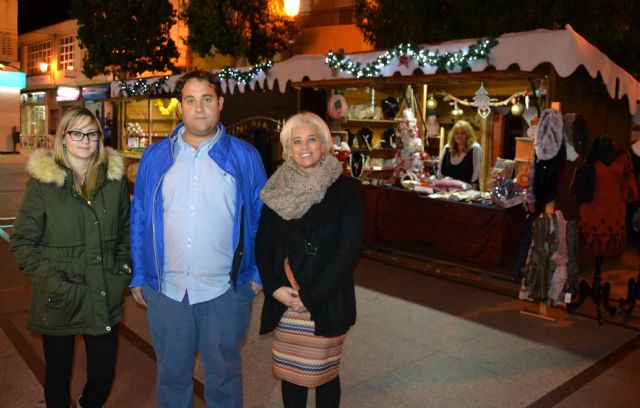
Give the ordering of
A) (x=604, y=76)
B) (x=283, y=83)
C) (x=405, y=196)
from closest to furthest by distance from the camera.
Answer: (x=604, y=76)
(x=405, y=196)
(x=283, y=83)

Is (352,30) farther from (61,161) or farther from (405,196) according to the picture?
(61,161)

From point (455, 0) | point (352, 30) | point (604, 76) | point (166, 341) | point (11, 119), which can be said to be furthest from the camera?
point (11, 119)

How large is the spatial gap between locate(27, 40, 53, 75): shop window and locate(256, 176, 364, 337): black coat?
3239 cm

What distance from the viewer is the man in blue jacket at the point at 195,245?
256cm

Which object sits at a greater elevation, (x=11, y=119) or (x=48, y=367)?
(x=11, y=119)

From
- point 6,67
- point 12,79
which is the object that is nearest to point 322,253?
point 12,79

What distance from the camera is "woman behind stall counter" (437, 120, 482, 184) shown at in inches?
302

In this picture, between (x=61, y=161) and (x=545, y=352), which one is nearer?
(x=61, y=161)

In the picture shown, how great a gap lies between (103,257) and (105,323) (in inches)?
12.6

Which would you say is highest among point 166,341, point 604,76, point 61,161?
point 604,76

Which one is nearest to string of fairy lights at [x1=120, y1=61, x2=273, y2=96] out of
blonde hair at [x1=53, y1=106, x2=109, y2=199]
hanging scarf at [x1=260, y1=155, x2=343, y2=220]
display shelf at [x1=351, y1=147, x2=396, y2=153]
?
display shelf at [x1=351, y1=147, x2=396, y2=153]

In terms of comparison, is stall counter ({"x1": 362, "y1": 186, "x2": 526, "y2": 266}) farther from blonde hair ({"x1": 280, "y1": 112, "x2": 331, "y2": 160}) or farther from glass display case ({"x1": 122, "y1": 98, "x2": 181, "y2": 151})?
glass display case ({"x1": 122, "y1": 98, "x2": 181, "y2": 151})

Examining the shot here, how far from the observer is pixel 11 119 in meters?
28.1

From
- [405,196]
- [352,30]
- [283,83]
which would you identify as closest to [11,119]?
[352,30]
